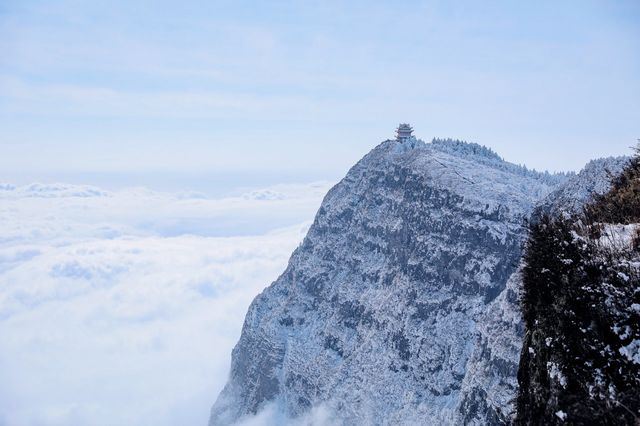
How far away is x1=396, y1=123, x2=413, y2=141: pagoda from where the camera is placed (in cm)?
16300

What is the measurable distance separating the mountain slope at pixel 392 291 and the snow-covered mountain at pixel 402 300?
1.01ft

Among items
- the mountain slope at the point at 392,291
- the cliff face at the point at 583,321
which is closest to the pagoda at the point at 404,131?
the mountain slope at the point at 392,291

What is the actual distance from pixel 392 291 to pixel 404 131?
51024mm

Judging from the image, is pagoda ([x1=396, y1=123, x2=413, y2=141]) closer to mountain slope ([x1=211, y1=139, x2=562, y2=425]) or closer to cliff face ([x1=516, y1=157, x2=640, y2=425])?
mountain slope ([x1=211, y1=139, x2=562, y2=425])

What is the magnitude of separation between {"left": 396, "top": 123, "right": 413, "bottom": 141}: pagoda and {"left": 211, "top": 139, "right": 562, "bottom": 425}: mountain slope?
2801mm

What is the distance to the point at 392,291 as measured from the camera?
13762 cm

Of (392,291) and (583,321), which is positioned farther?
(392,291)

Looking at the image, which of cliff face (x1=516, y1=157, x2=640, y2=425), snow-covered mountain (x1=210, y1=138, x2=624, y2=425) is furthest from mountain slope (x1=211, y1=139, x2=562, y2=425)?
cliff face (x1=516, y1=157, x2=640, y2=425)

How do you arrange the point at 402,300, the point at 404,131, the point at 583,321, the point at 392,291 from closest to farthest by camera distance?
the point at 583,321
the point at 402,300
the point at 392,291
the point at 404,131

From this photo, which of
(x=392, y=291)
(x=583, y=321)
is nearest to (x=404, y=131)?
(x=392, y=291)

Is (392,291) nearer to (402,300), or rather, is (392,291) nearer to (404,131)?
(402,300)

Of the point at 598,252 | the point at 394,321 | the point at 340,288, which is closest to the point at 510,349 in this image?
the point at 394,321

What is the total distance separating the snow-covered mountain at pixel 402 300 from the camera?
370ft

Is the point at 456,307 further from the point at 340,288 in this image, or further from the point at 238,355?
the point at 238,355
